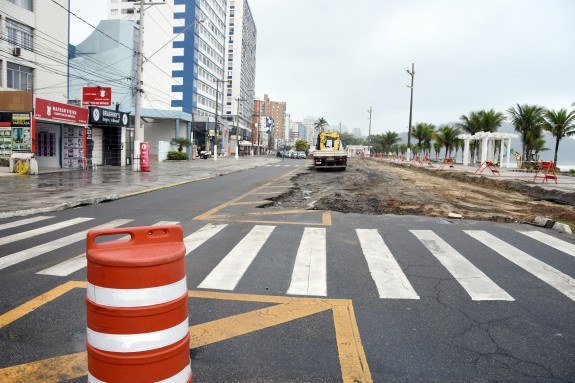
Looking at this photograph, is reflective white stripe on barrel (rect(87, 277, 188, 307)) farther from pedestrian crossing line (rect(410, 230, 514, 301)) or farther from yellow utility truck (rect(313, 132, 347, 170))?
yellow utility truck (rect(313, 132, 347, 170))

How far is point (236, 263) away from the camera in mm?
6137

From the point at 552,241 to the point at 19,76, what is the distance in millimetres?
35335

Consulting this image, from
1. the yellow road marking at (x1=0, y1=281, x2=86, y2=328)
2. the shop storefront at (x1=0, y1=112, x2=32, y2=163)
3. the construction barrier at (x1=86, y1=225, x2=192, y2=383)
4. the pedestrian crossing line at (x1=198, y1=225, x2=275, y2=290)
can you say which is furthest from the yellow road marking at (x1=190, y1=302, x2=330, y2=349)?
the shop storefront at (x1=0, y1=112, x2=32, y2=163)

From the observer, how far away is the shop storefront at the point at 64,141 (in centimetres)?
2730

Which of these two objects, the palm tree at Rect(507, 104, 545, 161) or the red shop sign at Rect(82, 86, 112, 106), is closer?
the red shop sign at Rect(82, 86, 112, 106)

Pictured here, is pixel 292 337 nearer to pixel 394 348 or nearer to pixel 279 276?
pixel 394 348

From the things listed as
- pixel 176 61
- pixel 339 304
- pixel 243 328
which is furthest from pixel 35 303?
pixel 176 61

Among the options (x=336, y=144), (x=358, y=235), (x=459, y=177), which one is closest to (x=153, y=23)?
(x=336, y=144)

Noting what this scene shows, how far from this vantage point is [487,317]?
Result: 172 inches

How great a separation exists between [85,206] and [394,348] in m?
10.4

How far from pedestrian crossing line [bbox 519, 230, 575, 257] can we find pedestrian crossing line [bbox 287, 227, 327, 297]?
422cm

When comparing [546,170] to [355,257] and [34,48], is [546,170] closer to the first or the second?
[355,257]

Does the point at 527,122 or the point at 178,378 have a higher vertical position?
the point at 527,122

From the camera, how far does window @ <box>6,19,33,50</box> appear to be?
29712 mm
